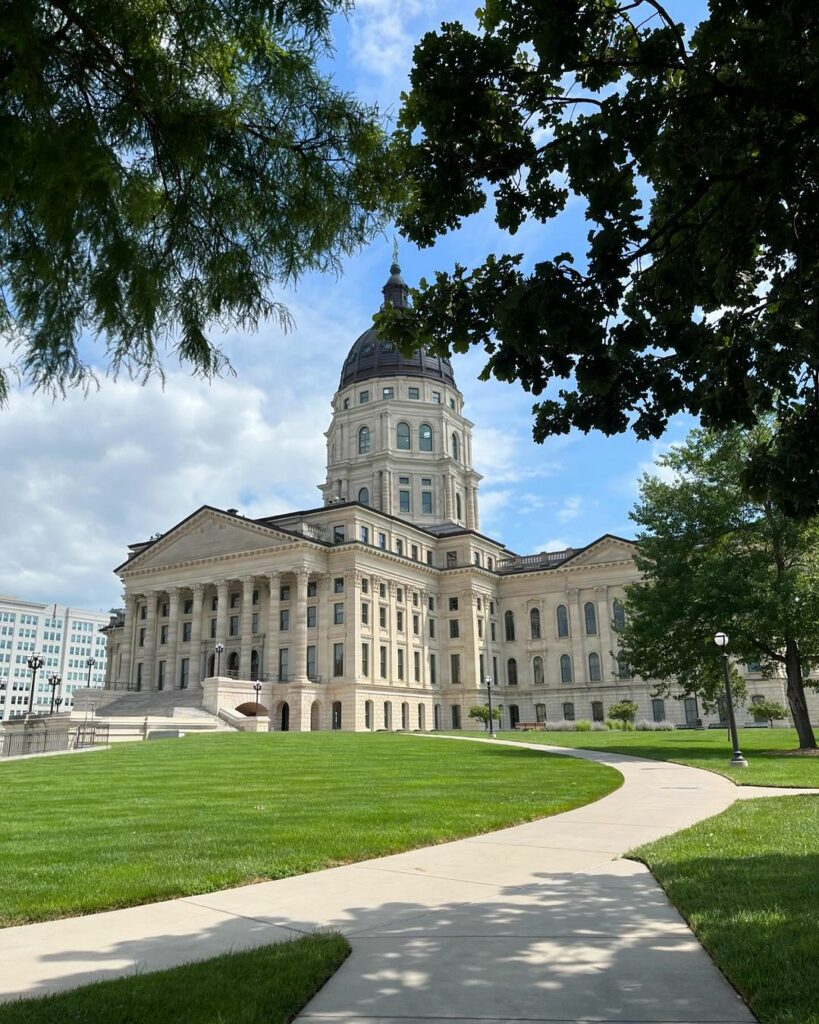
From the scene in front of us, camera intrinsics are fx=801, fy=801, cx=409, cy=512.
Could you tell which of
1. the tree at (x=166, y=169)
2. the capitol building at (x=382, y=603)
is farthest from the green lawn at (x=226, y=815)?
the capitol building at (x=382, y=603)

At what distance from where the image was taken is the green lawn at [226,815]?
785 cm

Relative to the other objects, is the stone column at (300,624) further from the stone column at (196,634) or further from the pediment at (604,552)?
the pediment at (604,552)

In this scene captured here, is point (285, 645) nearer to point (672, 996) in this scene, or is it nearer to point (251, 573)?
point (251, 573)

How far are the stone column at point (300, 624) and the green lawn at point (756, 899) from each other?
5987 centimetres

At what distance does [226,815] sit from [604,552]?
242 ft

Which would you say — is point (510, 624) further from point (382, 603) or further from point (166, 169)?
point (166, 169)

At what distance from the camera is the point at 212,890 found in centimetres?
752

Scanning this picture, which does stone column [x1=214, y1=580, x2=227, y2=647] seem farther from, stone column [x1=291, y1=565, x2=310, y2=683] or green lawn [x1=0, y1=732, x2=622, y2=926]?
green lawn [x1=0, y1=732, x2=622, y2=926]

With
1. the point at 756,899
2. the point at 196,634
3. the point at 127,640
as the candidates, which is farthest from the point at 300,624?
the point at 756,899

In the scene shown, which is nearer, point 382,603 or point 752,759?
point 752,759

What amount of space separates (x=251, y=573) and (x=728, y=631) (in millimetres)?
49246

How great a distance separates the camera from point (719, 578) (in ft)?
103

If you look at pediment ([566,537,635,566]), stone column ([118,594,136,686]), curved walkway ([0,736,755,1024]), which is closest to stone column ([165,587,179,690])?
stone column ([118,594,136,686])

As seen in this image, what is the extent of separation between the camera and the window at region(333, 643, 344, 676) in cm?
7069
